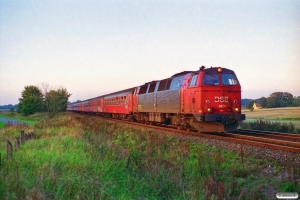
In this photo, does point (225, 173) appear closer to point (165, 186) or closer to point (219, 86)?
point (165, 186)

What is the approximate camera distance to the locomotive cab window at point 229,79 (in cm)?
1675

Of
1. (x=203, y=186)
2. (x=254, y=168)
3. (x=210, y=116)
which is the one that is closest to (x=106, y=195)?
(x=203, y=186)

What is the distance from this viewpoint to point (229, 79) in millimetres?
16906

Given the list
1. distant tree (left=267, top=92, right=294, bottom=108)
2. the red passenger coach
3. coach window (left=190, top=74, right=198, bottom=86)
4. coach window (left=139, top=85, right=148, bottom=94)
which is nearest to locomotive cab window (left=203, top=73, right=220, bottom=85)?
coach window (left=190, top=74, right=198, bottom=86)

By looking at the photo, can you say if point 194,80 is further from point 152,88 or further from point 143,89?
point 143,89

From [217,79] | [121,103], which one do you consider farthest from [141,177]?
[121,103]

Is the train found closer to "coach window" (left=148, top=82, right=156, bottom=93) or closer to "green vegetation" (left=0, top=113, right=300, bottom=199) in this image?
"coach window" (left=148, top=82, right=156, bottom=93)

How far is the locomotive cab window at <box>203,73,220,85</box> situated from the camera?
16.3m

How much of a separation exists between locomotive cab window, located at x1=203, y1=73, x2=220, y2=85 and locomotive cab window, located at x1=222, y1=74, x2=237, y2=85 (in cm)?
35

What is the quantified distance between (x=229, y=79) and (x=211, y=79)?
3.65 ft

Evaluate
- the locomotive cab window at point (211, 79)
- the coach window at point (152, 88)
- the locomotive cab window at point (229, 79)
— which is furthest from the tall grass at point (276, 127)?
the coach window at point (152, 88)

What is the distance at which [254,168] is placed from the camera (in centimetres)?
880

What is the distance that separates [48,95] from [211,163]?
108ft

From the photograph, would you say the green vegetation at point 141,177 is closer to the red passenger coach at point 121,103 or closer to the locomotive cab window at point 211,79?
the locomotive cab window at point 211,79
